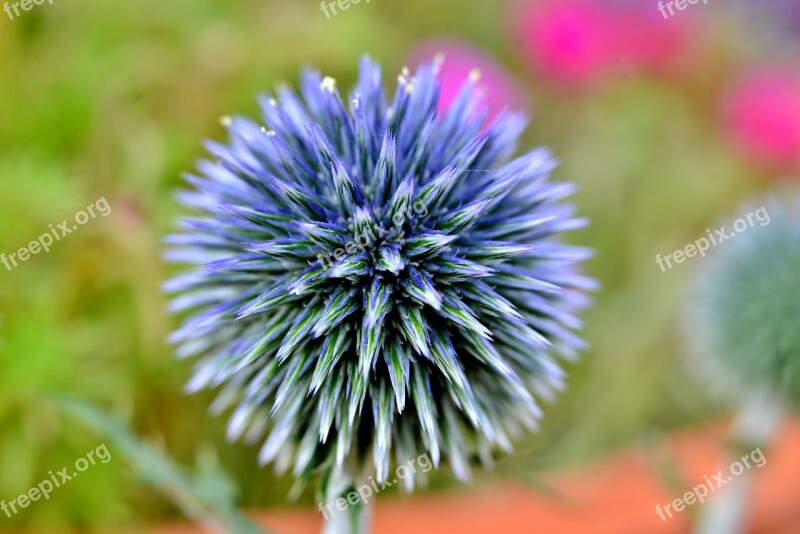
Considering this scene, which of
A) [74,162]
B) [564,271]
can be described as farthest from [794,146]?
[74,162]

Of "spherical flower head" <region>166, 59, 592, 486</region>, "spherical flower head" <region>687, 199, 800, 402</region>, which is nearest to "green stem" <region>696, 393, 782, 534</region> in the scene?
"spherical flower head" <region>687, 199, 800, 402</region>

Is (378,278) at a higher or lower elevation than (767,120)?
lower

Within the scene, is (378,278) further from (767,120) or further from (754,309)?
(767,120)

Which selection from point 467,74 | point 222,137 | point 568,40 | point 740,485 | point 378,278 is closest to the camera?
point 378,278

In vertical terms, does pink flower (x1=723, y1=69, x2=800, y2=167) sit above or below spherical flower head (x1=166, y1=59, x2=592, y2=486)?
above

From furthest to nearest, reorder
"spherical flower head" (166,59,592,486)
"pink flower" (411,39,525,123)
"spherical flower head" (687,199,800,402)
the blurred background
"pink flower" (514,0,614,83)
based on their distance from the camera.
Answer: "pink flower" (514,0,614,83) → "pink flower" (411,39,525,123) → the blurred background → "spherical flower head" (687,199,800,402) → "spherical flower head" (166,59,592,486)

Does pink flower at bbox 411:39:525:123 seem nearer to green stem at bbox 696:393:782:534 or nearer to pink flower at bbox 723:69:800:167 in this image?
pink flower at bbox 723:69:800:167

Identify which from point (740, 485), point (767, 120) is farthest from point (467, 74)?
point (740, 485)

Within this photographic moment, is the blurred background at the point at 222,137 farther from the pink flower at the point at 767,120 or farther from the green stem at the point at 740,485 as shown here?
the green stem at the point at 740,485
